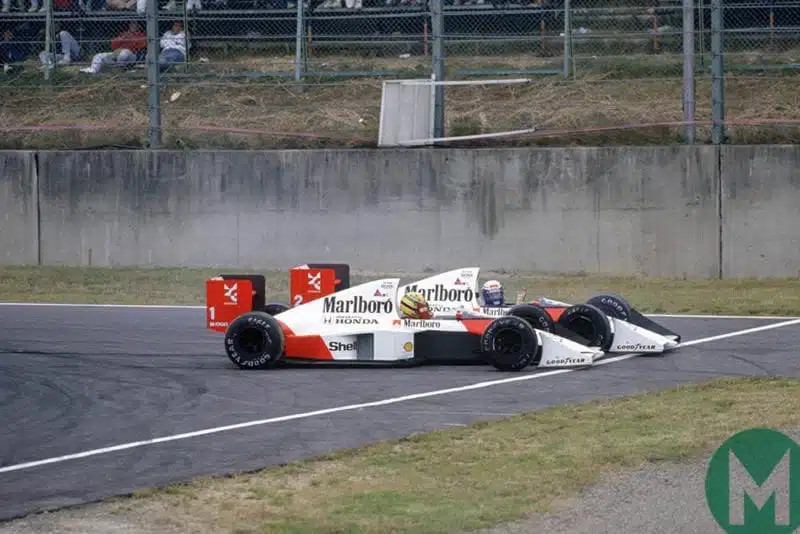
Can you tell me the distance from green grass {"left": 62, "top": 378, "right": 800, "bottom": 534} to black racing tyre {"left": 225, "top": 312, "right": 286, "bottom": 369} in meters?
Answer: 3.13

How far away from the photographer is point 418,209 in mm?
19781

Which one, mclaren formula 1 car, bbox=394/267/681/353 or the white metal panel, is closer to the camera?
mclaren formula 1 car, bbox=394/267/681/353

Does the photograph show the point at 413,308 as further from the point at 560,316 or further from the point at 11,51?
the point at 11,51

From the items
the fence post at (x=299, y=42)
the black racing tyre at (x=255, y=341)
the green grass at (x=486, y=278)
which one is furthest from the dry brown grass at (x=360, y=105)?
the black racing tyre at (x=255, y=341)

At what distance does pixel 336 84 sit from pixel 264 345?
8.87 m

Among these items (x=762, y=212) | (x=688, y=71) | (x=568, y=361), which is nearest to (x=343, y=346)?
(x=568, y=361)

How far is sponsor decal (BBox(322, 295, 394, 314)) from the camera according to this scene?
521 inches

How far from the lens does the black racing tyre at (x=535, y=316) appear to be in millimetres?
13531

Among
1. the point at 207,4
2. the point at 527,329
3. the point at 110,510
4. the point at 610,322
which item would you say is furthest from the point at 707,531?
the point at 207,4

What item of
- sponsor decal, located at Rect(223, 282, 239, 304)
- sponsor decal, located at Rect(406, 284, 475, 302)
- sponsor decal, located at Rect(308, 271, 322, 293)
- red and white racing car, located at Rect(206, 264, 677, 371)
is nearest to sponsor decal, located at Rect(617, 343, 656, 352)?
red and white racing car, located at Rect(206, 264, 677, 371)

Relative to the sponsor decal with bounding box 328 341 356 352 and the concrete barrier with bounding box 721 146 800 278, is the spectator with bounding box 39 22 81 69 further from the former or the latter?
the sponsor decal with bounding box 328 341 356 352

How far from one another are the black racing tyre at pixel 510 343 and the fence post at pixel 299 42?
972 centimetres

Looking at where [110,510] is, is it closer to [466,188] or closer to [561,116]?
[466,188]

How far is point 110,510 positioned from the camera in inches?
324
